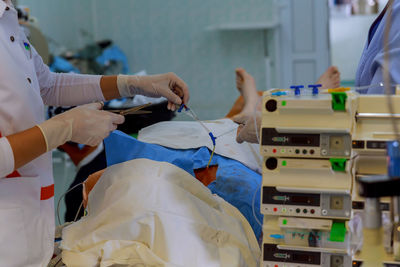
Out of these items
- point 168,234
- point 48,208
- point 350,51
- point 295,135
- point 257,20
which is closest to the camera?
point 295,135

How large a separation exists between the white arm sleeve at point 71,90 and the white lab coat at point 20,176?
0.26m

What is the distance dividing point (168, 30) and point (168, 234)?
4114 millimetres

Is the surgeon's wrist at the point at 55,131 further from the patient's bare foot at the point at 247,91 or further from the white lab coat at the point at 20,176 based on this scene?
the patient's bare foot at the point at 247,91

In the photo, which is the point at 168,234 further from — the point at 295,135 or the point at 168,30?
the point at 168,30

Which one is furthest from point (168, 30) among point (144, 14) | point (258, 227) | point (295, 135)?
point (295, 135)

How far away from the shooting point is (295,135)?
1.03 metres

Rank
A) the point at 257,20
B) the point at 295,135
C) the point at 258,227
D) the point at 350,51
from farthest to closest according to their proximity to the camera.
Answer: the point at 350,51 < the point at 257,20 < the point at 258,227 < the point at 295,135

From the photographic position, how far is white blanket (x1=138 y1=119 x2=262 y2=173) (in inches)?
70.1

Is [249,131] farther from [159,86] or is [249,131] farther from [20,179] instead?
[20,179]

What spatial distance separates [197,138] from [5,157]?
2.99 ft

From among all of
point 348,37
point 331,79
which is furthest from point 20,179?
point 348,37

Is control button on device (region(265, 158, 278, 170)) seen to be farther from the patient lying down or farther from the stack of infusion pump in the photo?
the patient lying down

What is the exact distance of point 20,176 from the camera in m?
1.20

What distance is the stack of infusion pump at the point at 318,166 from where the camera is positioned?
1.00 m
